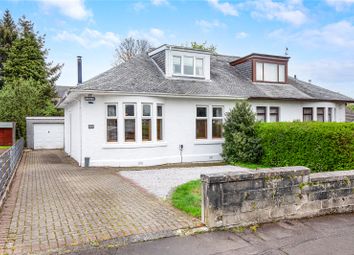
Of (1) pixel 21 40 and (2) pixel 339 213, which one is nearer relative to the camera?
(2) pixel 339 213

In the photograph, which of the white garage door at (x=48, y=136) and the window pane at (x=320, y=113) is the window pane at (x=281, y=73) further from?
the white garage door at (x=48, y=136)

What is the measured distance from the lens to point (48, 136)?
83.5 feet

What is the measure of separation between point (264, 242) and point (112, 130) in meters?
10.6

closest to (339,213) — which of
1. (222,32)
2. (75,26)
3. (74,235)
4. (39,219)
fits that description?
(74,235)

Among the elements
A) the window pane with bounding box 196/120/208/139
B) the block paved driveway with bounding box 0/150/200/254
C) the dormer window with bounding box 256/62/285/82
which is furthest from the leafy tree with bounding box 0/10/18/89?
the block paved driveway with bounding box 0/150/200/254

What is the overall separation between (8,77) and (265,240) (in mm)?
35951


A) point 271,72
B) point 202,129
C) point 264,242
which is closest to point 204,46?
point 271,72

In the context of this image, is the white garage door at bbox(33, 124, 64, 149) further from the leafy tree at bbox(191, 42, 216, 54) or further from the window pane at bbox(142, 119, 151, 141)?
Answer: the leafy tree at bbox(191, 42, 216, 54)

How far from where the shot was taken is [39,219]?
6.15 meters

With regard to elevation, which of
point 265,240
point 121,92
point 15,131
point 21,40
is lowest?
point 265,240

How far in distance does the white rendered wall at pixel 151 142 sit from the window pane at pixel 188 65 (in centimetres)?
203

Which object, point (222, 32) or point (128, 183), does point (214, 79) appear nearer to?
point (222, 32)

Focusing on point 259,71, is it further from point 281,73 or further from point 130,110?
point 130,110

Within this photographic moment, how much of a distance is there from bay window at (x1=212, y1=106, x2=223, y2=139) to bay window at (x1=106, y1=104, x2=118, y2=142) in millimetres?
5324
